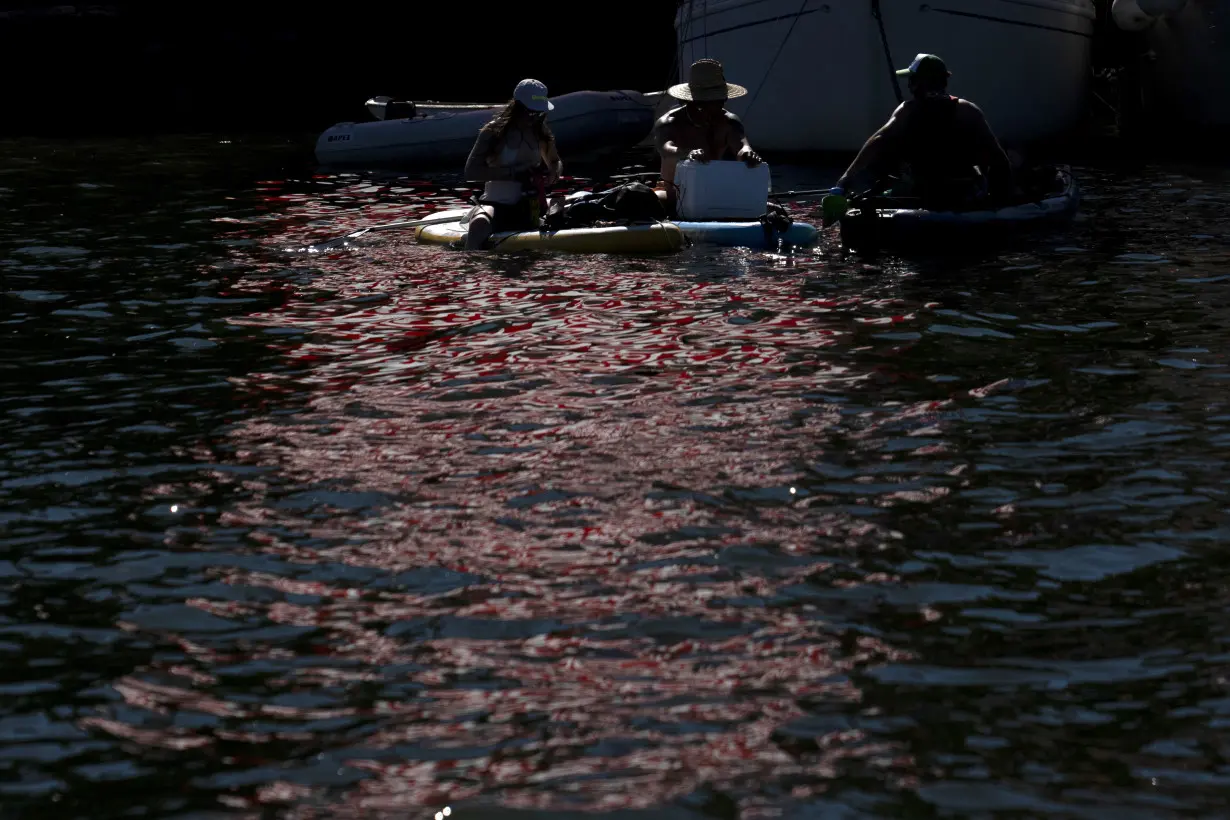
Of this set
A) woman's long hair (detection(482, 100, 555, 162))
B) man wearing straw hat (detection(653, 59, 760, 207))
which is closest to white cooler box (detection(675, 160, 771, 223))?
man wearing straw hat (detection(653, 59, 760, 207))

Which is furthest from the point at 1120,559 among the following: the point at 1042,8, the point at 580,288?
the point at 1042,8

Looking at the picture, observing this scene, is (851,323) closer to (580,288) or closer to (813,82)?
(580,288)

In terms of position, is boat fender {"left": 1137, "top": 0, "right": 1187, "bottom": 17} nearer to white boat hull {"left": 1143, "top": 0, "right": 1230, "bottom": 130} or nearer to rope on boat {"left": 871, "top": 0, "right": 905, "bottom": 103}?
white boat hull {"left": 1143, "top": 0, "right": 1230, "bottom": 130}

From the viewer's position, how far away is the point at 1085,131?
85.4 ft

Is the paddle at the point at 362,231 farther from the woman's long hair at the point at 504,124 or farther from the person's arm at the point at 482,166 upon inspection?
the woman's long hair at the point at 504,124

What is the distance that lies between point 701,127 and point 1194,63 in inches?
490

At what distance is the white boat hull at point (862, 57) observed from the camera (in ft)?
68.4

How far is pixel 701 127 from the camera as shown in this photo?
49.4ft

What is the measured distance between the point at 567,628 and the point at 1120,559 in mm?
2245

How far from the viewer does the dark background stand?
40.8 meters

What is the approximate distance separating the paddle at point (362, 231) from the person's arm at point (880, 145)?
435 centimetres

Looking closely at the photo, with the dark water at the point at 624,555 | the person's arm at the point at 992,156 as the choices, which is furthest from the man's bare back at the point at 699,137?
the dark water at the point at 624,555

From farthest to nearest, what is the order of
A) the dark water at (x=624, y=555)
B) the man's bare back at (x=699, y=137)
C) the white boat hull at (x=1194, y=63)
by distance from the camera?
the white boat hull at (x=1194, y=63)
the man's bare back at (x=699, y=137)
the dark water at (x=624, y=555)

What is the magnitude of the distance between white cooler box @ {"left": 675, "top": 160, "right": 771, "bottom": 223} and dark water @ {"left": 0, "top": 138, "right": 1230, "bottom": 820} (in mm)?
2296
